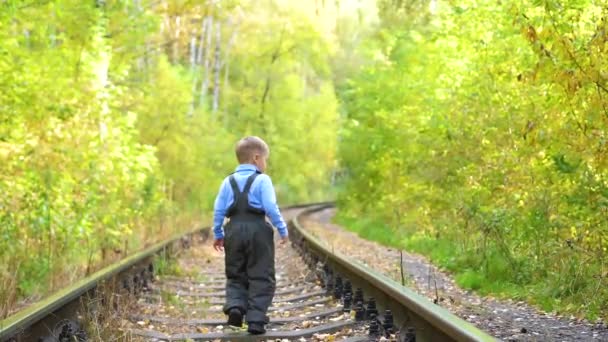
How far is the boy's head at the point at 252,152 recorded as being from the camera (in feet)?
20.4

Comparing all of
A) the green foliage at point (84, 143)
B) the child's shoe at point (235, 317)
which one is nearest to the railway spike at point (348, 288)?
the child's shoe at point (235, 317)

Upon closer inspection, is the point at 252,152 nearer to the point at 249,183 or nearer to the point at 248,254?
the point at 249,183

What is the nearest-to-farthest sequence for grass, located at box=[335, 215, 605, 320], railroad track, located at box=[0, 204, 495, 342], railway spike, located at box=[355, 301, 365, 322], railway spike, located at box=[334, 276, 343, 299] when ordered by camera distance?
1. railroad track, located at box=[0, 204, 495, 342]
2. railway spike, located at box=[355, 301, 365, 322]
3. grass, located at box=[335, 215, 605, 320]
4. railway spike, located at box=[334, 276, 343, 299]

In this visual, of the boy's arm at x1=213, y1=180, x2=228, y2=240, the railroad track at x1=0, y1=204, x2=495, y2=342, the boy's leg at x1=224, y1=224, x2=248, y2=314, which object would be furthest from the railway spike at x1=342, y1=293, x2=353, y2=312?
the boy's arm at x1=213, y1=180, x2=228, y2=240

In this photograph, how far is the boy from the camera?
6.14 meters

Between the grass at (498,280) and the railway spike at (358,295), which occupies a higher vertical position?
the railway spike at (358,295)

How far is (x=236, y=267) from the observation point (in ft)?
20.6

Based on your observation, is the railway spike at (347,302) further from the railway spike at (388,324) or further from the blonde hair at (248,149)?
the blonde hair at (248,149)

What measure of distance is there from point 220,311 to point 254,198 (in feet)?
6.28

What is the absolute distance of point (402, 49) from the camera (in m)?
20.9

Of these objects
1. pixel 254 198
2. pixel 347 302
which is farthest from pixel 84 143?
pixel 254 198

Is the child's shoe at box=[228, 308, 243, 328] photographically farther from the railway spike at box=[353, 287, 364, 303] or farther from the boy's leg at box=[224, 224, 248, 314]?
the railway spike at box=[353, 287, 364, 303]

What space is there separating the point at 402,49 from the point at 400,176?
12.9 feet

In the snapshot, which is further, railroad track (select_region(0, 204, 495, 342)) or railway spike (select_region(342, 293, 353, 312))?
railway spike (select_region(342, 293, 353, 312))
